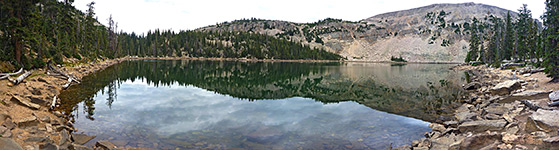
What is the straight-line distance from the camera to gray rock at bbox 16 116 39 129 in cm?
1175

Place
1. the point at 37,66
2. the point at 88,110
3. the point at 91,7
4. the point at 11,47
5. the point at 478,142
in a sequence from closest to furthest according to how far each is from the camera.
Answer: the point at 478,142, the point at 88,110, the point at 11,47, the point at 37,66, the point at 91,7

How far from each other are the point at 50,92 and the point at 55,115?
866 cm

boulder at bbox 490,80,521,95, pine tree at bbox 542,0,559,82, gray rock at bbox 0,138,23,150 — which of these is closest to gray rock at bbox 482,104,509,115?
boulder at bbox 490,80,521,95

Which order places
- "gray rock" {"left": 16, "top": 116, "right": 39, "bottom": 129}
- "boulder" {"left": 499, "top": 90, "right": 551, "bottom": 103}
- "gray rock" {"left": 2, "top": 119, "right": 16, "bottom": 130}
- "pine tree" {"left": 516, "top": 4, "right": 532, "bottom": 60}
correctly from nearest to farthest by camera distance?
"gray rock" {"left": 2, "top": 119, "right": 16, "bottom": 130}
"gray rock" {"left": 16, "top": 116, "right": 39, "bottom": 129}
"boulder" {"left": 499, "top": 90, "right": 551, "bottom": 103}
"pine tree" {"left": 516, "top": 4, "right": 532, "bottom": 60}

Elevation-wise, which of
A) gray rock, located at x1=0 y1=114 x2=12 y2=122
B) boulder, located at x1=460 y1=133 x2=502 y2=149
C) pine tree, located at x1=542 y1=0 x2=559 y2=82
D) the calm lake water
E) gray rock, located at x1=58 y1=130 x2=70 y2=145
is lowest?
the calm lake water

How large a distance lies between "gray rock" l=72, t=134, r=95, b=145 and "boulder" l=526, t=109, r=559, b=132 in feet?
60.0

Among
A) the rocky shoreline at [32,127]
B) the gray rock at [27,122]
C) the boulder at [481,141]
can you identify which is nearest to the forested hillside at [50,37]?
the rocky shoreline at [32,127]

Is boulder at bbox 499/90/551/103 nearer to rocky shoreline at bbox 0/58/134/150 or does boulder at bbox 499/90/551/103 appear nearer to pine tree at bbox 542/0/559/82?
pine tree at bbox 542/0/559/82

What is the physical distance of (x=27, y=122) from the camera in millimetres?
12164

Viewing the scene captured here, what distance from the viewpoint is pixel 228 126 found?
53.4ft

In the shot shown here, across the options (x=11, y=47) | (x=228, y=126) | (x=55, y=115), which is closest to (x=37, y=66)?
(x=11, y=47)

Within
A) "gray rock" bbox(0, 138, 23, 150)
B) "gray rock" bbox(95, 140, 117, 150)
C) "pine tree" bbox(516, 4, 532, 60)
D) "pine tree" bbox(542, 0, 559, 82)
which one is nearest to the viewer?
"gray rock" bbox(0, 138, 23, 150)

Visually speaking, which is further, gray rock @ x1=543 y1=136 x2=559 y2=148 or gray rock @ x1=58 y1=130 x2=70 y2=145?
gray rock @ x1=58 y1=130 x2=70 y2=145

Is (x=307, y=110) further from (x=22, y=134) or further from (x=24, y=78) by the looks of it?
(x=24, y=78)
